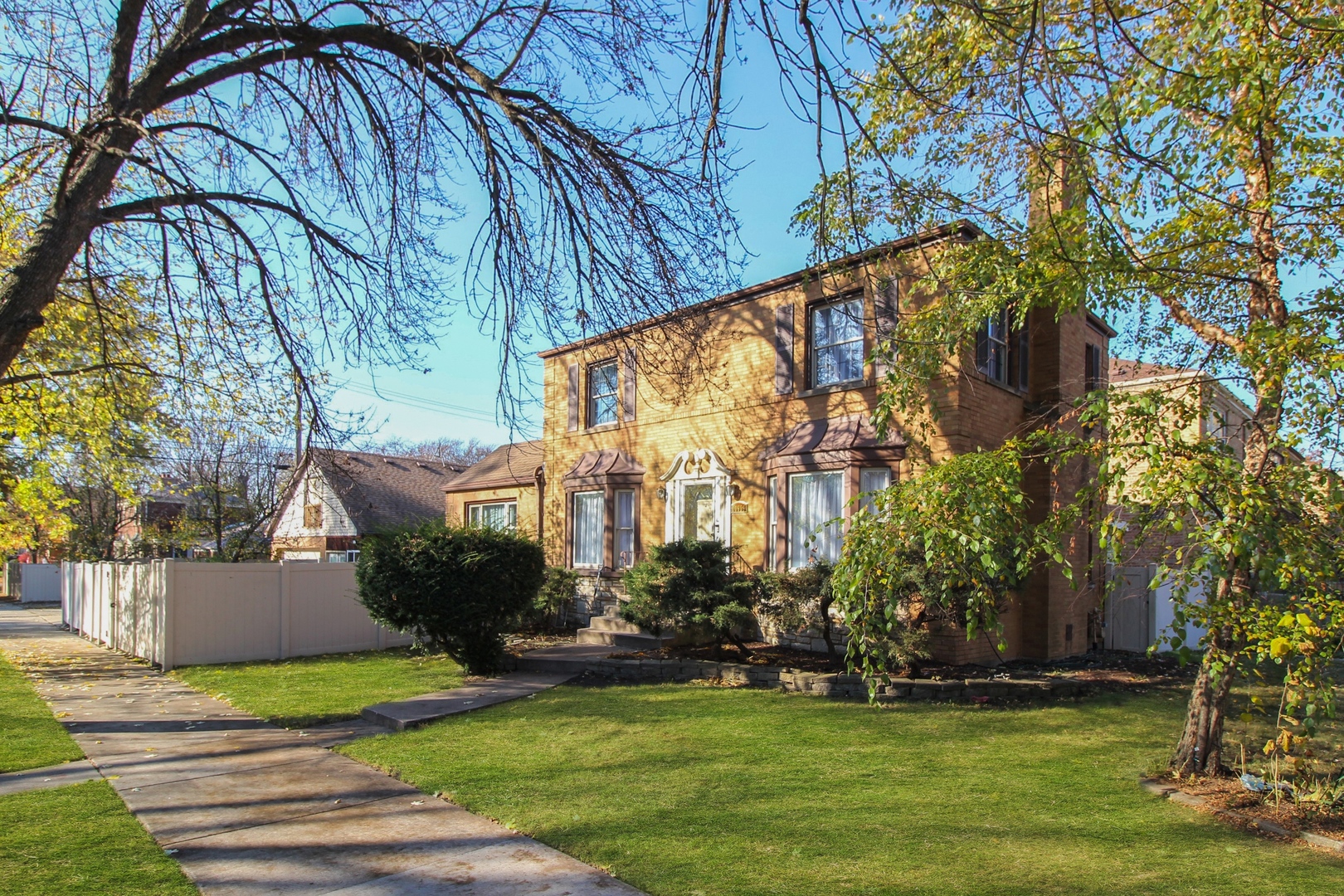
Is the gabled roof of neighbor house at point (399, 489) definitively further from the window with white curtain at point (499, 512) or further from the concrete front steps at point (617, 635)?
the concrete front steps at point (617, 635)

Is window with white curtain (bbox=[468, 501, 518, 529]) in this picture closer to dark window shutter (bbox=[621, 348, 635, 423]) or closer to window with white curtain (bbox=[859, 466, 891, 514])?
dark window shutter (bbox=[621, 348, 635, 423])

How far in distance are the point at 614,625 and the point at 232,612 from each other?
671 centimetres

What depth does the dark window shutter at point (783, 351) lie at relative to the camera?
14.5 m

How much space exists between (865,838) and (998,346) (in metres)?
9.96

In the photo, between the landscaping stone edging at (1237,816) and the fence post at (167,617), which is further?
the fence post at (167,617)

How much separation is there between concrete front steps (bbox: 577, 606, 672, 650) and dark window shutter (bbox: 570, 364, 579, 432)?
4742 millimetres

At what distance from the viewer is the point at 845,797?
6.31 metres

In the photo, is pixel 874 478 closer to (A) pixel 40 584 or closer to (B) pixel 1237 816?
(B) pixel 1237 816

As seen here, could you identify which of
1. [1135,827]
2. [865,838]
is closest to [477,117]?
[865,838]

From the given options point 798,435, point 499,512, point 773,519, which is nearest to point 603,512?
point 773,519

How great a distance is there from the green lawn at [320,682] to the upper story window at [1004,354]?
9.35m

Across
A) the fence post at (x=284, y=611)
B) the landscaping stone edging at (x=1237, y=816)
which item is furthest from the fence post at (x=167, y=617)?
the landscaping stone edging at (x=1237, y=816)

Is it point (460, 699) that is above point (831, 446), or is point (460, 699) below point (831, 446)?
below

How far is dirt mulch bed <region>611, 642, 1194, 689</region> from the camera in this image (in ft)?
37.7
